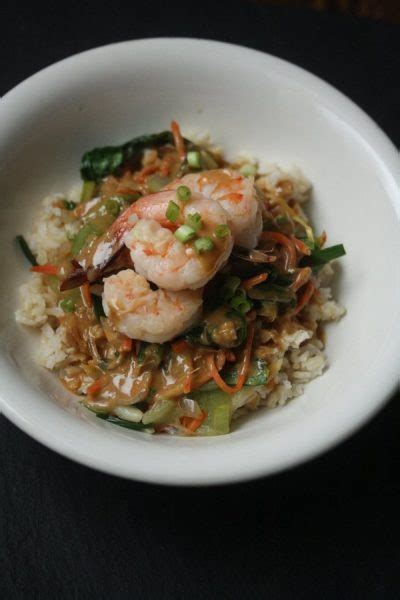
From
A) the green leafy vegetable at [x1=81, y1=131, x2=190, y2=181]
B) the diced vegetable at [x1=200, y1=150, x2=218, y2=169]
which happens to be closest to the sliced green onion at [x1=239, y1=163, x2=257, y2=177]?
the diced vegetable at [x1=200, y1=150, x2=218, y2=169]

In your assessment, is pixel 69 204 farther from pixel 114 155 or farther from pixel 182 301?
pixel 182 301

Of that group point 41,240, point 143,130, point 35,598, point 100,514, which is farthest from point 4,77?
point 35,598

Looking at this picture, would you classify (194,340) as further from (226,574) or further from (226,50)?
(226,50)

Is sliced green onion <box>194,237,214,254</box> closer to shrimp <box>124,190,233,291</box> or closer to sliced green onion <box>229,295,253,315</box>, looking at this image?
shrimp <box>124,190,233,291</box>

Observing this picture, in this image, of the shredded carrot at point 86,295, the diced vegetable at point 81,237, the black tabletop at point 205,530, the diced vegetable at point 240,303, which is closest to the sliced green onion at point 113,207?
the diced vegetable at point 81,237

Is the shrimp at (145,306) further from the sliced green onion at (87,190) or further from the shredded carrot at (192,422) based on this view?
the sliced green onion at (87,190)

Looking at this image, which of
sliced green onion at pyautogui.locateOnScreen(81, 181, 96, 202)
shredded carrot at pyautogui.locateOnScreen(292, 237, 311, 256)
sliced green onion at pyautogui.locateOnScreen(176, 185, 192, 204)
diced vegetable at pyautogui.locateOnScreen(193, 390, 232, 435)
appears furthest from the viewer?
sliced green onion at pyautogui.locateOnScreen(81, 181, 96, 202)
